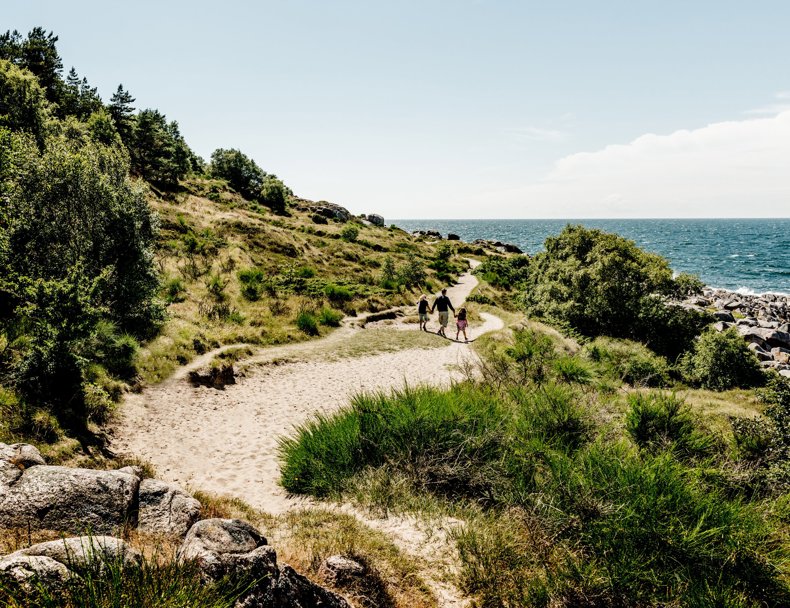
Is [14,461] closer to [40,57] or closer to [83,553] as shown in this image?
[83,553]

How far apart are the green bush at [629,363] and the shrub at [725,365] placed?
5.23 feet

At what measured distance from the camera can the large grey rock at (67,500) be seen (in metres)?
4.30

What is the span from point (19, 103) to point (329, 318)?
26443 mm

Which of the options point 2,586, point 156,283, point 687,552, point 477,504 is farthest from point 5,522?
point 156,283

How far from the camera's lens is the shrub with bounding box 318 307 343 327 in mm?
22812

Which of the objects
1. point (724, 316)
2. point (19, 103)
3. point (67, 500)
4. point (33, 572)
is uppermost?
point (19, 103)

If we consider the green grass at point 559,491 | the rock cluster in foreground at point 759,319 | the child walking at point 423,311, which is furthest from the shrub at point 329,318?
the rock cluster in foreground at point 759,319

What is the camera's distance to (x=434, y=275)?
148 ft

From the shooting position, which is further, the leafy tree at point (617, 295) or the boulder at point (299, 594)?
the leafy tree at point (617, 295)

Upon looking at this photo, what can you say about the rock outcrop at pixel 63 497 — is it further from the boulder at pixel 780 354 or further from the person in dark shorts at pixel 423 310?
the boulder at pixel 780 354

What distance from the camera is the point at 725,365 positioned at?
64.3 ft

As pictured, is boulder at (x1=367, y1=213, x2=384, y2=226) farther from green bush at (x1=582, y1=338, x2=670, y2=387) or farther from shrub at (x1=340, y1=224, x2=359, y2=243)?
green bush at (x1=582, y1=338, x2=670, y2=387)

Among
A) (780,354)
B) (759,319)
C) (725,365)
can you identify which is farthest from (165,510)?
(759,319)

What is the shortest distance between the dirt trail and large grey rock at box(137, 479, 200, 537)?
5.92 ft
